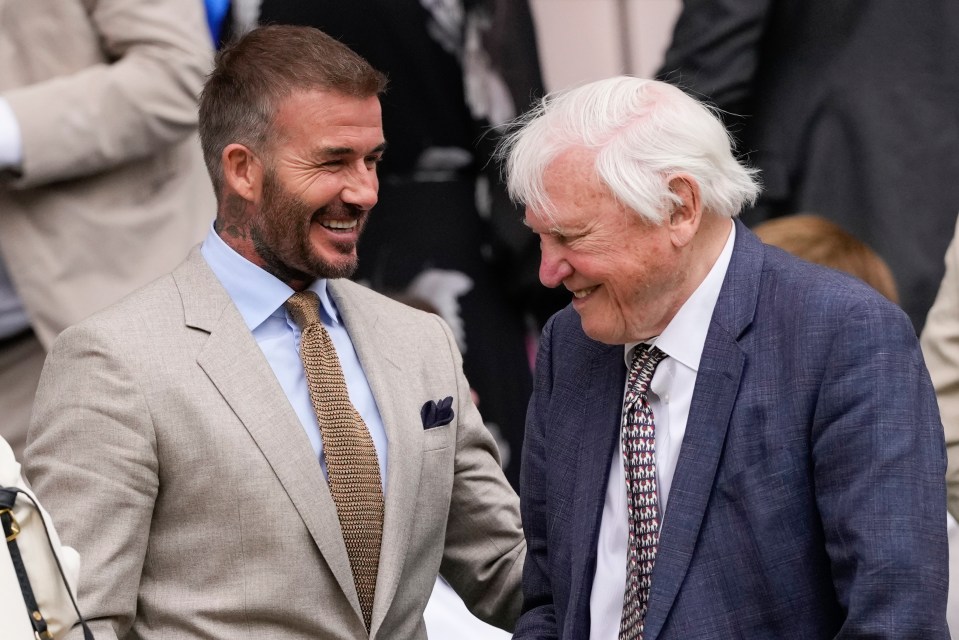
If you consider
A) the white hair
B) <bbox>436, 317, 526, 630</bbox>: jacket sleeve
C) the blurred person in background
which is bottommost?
<bbox>436, 317, 526, 630</bbox>: jacket sleeve

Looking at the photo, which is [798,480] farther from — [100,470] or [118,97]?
[118,97]

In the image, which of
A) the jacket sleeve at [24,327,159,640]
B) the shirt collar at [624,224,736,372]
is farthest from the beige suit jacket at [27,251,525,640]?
the shirt collar at [624,224,736,372]

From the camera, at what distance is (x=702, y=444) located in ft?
7.49

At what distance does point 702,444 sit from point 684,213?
37cm

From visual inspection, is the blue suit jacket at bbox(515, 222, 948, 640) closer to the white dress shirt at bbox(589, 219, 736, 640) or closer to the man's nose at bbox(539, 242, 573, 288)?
the white dress shirt at bbox(589, 219, 736, 640)

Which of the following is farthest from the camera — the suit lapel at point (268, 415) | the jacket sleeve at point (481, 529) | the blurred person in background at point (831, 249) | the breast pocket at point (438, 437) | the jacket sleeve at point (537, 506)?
the blurred person in background at point (831, 249)

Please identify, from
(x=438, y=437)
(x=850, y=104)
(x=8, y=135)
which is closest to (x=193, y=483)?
(x=438, y=437)

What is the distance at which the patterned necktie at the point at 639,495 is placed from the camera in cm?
235

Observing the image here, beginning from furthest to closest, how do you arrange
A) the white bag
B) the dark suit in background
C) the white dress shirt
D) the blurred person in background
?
the dark suit in background < the blurred person in background < the white dress shirt < the white bag

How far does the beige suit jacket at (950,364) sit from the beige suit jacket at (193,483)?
4.36 ft

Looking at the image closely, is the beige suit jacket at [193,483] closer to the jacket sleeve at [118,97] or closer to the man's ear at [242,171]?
the man's ear at [242,171]

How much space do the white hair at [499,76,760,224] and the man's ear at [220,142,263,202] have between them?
0.53m

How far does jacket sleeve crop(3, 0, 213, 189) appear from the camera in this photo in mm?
3363

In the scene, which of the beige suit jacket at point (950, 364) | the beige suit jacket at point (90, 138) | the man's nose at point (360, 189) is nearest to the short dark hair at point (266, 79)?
the man's nose at point (360, 189)
